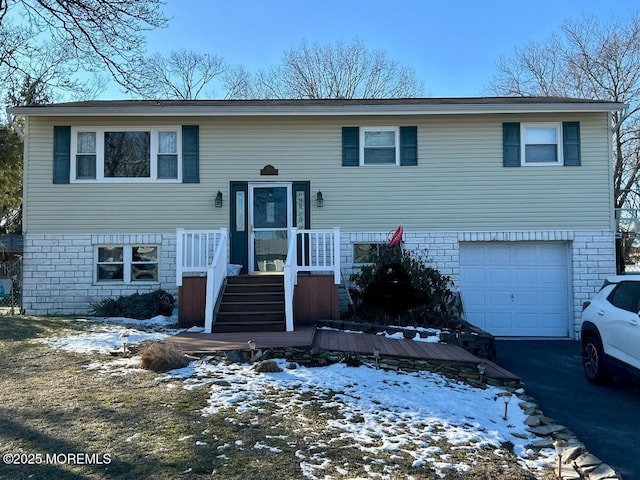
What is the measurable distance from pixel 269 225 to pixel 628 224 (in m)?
8.73

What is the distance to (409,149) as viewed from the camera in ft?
35.2

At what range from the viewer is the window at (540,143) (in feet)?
35.3

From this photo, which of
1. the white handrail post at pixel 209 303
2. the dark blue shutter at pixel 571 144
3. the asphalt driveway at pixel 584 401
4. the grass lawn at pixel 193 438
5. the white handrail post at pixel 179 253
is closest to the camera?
the grass lawn at pixel 193 438

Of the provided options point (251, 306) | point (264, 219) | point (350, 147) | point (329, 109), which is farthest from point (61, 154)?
point (350, 147)

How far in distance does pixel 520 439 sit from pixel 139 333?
564 centimetres

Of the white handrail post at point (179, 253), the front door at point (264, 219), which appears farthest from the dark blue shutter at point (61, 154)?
the white handrail post at point (179, 253)

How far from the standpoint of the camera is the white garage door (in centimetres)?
1067

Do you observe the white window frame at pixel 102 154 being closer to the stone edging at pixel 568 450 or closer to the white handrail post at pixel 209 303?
the white handrail post at pixel 209 303

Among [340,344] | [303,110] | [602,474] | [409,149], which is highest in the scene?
[303,110]

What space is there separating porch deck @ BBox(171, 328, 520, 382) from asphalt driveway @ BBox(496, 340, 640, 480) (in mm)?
583

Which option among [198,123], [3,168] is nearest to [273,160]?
[198,123]

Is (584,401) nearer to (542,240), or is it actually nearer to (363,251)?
(542,240)

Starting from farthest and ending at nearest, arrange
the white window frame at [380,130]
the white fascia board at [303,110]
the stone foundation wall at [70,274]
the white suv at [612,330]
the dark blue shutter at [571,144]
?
the white window frame at [380,130] → the dark blue shutter at [571,144] → the stone foundation wall at [70,274] → the white fascia board at [303,110] → the white suv at [612,330]

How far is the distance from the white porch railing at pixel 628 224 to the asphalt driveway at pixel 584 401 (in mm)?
3273
